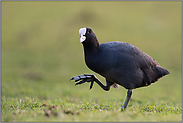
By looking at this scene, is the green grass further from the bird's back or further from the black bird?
the black bird

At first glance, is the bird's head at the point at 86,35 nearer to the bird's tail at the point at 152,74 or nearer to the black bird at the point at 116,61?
the black bird at the point at 116,61

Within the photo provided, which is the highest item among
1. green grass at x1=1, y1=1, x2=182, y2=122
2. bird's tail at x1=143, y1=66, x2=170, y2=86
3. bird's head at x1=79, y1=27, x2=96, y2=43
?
green grass at x1=1, y1=1, x2=182, y2=122

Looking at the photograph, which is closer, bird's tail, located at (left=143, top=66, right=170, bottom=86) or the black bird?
the black bird

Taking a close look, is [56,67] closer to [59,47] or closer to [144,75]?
[59,47]

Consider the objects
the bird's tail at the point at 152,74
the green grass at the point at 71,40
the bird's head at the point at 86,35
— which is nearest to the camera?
the bird's head at the point at 86,35

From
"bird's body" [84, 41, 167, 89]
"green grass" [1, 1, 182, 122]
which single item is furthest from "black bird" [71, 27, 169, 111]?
"green grass" [1, 1, 182, 122]

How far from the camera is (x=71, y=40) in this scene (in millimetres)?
17578

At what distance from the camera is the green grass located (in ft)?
36.6

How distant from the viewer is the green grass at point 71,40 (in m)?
11.2

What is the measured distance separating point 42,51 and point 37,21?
4368 mm

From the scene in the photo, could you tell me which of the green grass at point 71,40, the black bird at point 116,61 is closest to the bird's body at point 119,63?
the black bird at point 116,61

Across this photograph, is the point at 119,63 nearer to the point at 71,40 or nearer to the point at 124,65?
the point at 124,65

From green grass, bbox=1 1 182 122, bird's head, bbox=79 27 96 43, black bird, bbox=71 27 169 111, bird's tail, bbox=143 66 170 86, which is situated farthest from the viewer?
green grass, bbox=1 1 182 122

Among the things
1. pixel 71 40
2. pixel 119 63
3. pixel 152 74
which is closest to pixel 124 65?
pixel 119 63
